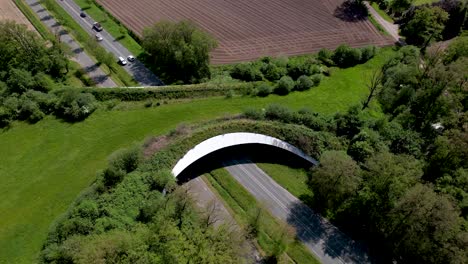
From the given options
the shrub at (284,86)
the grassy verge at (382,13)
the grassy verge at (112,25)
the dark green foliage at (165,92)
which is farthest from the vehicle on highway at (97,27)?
the grassy verge at (382,13)

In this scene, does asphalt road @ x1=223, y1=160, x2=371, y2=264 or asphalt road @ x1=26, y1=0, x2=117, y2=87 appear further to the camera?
asphalt road @ x1=26, y1=0, x2=117, y2=87

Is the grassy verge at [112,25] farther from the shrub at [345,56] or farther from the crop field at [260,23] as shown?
the shrub at [345,56]

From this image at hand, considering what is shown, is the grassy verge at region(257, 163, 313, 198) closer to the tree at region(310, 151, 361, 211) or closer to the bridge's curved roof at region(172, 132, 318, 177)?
the bridge's curved roof at region(172, 132, 318, 177)

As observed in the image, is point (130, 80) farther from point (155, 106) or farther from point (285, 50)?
point (285, 50)

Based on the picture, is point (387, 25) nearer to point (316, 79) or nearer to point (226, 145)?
point (316, 79)

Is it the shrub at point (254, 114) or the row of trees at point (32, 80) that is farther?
the row of trees at point (32, 80)

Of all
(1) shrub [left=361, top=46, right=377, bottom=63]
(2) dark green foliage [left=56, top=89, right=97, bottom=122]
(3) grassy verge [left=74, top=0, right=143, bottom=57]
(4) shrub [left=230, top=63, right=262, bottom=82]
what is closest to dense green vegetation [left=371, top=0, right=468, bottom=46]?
(1) shrub [left=361, top=46, right=377, bottom=63]
